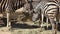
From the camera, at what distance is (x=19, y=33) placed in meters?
9.65

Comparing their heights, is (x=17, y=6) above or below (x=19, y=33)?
above

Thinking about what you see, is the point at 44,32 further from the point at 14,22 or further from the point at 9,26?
the point at 14,22

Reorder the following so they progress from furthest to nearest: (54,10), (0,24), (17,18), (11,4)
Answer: (17,18) → (0,24) → (11,4) → (54,10)

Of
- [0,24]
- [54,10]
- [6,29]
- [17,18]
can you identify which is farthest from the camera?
[17,18]

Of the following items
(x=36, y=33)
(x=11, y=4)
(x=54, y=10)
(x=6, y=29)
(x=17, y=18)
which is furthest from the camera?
(x=17, y=18)

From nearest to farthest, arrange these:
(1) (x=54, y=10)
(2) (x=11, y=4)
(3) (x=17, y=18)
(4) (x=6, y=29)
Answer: (1) (x=54, y=10), (4) (x=6, y=29), (2) (x=11, y=4), (3) (x=17, y=18)

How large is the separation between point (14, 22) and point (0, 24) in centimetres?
101

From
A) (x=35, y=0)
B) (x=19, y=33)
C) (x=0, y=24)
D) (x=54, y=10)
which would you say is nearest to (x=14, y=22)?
(x=0, y=24)

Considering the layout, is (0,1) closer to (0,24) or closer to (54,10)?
(0,24)

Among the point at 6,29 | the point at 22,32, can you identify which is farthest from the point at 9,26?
the point at 22,32

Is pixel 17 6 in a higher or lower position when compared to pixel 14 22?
higher

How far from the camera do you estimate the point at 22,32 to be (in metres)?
9.88

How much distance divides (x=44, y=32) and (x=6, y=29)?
199cm

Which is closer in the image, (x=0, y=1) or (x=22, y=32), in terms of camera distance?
(x=22, y=32)
